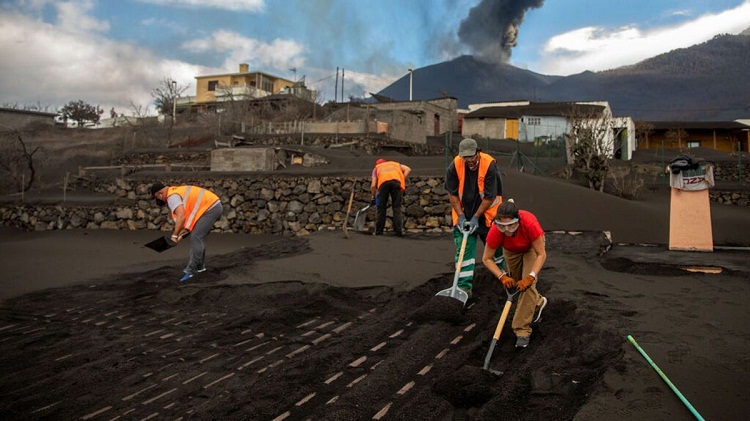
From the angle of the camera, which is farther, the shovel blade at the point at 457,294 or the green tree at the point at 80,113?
the green tree at the point at 80,113

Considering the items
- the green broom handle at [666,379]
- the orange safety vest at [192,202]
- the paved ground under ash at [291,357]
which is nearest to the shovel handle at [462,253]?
the paved ground under ash at [291,357]

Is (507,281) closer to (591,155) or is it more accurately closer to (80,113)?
(591,155)

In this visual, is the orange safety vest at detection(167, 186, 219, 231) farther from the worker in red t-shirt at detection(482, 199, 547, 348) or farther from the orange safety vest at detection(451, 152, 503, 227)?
the worker in red t-shirt at detection(482, 199, 547, 348)

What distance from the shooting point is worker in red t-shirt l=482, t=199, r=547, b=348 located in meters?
4.30

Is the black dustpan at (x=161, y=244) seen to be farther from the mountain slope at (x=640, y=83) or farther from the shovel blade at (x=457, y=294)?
the mountain slope at (x=640, y=83)

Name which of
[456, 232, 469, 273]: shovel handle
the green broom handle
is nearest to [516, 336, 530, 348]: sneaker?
the green broom handle

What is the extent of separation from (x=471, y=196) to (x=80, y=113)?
190ft

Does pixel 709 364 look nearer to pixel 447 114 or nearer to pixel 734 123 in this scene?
pixel 447 114

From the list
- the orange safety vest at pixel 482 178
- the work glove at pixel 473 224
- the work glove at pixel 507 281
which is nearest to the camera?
the work glove at pixel 507 281

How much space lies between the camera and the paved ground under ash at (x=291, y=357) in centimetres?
330

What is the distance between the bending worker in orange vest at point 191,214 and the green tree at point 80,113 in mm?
A: 52749

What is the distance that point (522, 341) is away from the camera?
425 centimetres

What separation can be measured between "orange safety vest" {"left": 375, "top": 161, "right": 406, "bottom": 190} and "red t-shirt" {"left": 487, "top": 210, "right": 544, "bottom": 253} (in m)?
5.70

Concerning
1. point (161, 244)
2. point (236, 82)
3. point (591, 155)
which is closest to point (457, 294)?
point (161, 244)
